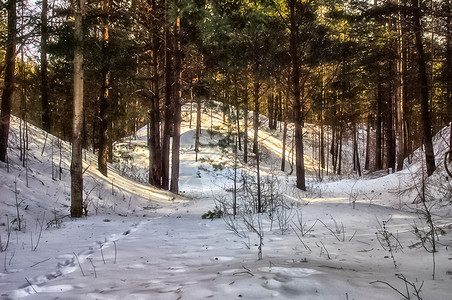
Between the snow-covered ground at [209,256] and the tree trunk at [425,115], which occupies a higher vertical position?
the tree trunk at [425,115]

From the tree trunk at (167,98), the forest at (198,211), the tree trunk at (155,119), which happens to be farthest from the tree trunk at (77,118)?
the tree trunk at (167,98)

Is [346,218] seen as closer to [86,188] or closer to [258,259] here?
[258,259]

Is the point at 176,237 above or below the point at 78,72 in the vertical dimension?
below

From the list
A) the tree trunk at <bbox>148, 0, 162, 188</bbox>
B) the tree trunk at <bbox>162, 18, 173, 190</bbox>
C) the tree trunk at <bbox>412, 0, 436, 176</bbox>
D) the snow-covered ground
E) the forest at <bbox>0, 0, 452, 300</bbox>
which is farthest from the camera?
the tree trunk at <bbox>148, 0, 162, 188</bbox>

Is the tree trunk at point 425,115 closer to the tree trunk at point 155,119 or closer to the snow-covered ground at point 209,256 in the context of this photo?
the snow-covered ground at point 209,256

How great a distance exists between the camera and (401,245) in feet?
12.0

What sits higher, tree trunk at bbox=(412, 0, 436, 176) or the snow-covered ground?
tree trunk at bbox=(412, 0, 436, 176)

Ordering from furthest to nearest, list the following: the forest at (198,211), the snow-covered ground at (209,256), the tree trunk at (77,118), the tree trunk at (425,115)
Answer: the tree trunk at (425,115), the tree trunk at (77,118), the forest at (198,211), the snow-covered ground at (209,256)

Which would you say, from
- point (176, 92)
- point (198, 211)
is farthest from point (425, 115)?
point (176, 92)

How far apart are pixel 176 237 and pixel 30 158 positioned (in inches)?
276

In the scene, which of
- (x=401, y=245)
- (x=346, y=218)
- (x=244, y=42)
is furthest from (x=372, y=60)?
(x=401, y=245)

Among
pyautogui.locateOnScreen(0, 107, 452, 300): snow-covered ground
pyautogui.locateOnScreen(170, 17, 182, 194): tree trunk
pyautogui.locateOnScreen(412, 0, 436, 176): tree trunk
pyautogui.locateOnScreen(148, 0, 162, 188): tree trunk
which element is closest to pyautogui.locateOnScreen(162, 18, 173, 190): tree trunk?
pyautogui.locateOnScreen(170, 17, 182, 194): tree trunk

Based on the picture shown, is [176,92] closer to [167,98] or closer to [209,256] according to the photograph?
[167,98]

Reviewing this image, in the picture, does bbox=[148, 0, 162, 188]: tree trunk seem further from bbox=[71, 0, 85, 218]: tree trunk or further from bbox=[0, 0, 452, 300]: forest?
bbox=[71, 0, 85, 218]: tree trunk
